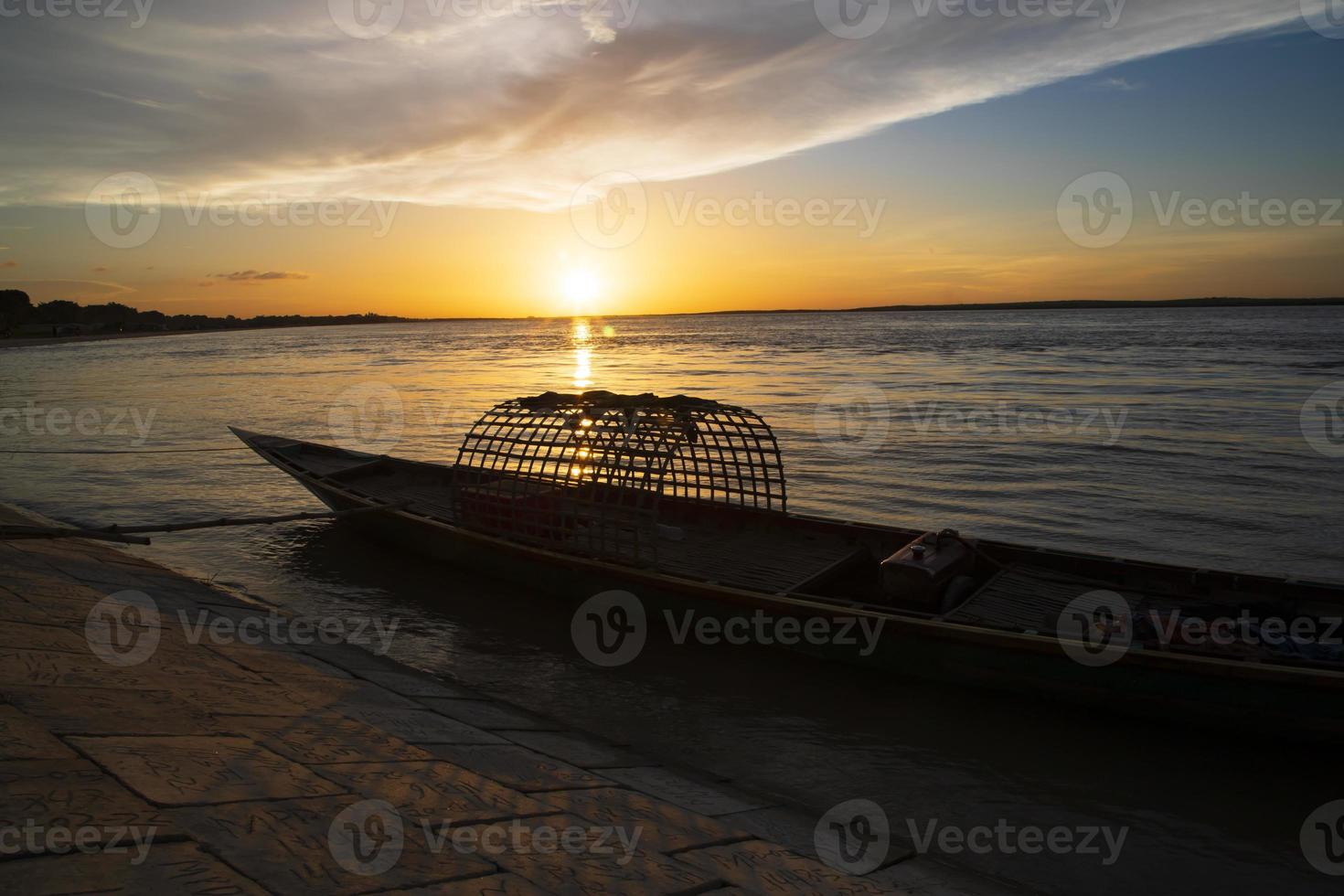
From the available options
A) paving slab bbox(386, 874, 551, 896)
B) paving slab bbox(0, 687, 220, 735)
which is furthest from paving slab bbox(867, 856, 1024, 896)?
paving slab bbox(0, 687, 220, 735)

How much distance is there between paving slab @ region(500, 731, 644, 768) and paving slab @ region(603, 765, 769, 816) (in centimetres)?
19

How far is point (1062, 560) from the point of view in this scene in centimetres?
1020

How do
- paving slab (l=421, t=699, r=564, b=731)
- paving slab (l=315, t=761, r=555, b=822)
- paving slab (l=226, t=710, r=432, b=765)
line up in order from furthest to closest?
1. paving slab (l=421, t=699, r=564, b=731)
2. paving slab (l=226, t=710, r=432, b=765)
3. paving slab (l=315, t=761, r=555, b=822)

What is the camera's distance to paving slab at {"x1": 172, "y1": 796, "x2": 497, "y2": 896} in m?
3.58

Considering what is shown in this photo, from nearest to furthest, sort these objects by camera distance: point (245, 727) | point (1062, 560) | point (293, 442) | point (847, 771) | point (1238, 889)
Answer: point (245, 727)
point (1238, 889)
point (847, 771)
point (1062, 560)
point (293, 442)

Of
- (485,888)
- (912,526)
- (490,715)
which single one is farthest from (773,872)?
(912,526)

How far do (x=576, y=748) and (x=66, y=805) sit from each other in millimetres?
3957

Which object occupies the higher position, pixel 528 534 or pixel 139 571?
pixel 528 534

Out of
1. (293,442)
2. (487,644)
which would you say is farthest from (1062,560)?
(293,442)

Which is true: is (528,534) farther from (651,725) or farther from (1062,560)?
(1062,560)

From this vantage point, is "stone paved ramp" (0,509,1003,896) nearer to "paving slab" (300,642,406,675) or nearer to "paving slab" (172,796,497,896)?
"paving slab" (172,796,497,896)

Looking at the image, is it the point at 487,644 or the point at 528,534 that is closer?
the point at 487,644

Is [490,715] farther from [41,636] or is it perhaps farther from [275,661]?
[41,636]

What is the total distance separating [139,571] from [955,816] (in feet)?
35.9
